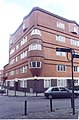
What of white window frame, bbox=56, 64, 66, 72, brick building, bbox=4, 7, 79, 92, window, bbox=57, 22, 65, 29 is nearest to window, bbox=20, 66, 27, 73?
brick building, bbox=4, 7, 79, 92

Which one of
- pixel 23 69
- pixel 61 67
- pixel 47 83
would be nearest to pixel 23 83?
pixel 23 69

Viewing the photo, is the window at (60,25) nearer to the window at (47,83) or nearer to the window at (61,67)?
the window at (61,67)

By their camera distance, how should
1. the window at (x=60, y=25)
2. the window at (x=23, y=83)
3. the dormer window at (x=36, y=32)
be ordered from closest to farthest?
the dormer window at (x=36, y=32) < the window at (x=23, y=83) < the window at (x=60, y=25)

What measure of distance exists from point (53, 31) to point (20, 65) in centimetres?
1148

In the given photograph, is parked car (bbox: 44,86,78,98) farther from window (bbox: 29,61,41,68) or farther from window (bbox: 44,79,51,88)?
window (bbox: 44,79,51,88)

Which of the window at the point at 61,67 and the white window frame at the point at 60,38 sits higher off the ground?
the white window frame at the point at 60,38

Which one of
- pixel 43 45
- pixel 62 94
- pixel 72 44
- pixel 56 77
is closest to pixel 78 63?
pixel 72 44

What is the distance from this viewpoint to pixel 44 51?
38500 mm

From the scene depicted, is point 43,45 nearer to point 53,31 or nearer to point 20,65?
point 53,31

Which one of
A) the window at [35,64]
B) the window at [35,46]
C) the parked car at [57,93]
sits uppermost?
the window at [35,46]

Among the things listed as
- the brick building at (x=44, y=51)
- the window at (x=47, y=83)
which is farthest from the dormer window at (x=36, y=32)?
the window at (x=47, y=83)

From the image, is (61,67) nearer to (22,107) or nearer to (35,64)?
(35,64)

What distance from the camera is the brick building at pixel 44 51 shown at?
3659 cm

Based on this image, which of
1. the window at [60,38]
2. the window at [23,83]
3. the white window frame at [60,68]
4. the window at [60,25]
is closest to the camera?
the window at [23,83]
